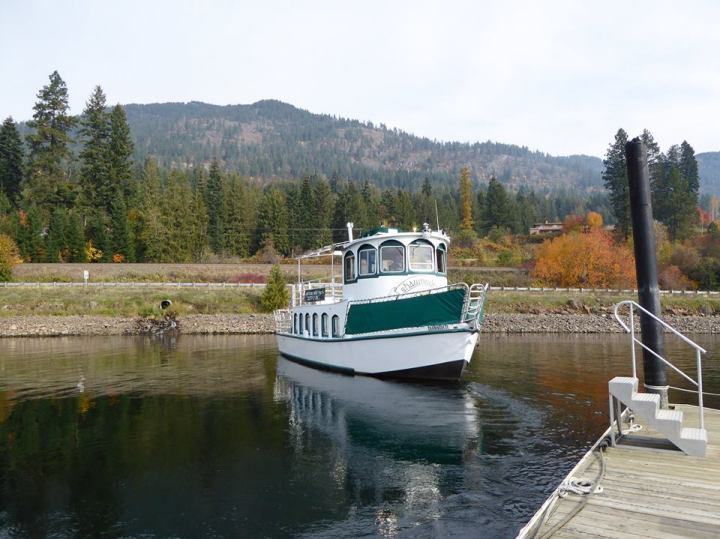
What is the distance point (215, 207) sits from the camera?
90.3 m

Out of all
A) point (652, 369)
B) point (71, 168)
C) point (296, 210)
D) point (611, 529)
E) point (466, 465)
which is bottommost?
point (466, 465)

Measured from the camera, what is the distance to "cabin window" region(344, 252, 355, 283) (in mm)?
24881

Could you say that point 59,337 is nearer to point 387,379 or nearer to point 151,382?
point 151,382

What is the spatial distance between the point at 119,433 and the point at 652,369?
14471 mm

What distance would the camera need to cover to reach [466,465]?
12.1m

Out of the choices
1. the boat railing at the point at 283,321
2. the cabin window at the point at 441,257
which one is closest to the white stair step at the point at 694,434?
the cabin window at the point at 441,257

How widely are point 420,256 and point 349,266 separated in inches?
145

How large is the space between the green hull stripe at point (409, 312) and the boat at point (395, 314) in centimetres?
4

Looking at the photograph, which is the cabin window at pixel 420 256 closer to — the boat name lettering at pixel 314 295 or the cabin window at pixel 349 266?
the cabin window at pixel 349 266

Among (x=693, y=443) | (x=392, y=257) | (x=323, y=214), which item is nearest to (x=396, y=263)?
(x=392, y=257)

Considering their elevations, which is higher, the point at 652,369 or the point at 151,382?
the point at 652,369

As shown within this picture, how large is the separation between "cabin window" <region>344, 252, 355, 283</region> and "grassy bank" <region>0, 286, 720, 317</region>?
2993 centimetres

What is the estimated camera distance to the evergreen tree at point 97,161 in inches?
3202

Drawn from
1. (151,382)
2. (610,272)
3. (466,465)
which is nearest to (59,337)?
(151,382)
